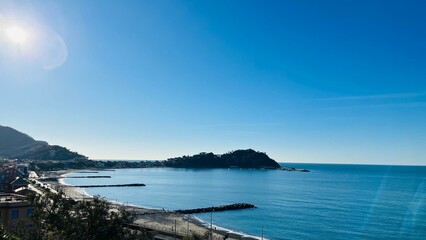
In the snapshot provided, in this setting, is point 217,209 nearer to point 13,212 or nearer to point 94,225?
point 13,212

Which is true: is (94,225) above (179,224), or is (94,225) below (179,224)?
above

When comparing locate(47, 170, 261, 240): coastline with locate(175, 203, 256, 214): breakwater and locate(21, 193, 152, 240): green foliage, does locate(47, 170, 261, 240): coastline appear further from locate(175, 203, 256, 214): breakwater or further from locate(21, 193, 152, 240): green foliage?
locate(21, 193, 152, 240): green foliage

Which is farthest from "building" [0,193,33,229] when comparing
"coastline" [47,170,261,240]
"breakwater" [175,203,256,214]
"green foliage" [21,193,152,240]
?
"breakwater" [175,203,256,214]

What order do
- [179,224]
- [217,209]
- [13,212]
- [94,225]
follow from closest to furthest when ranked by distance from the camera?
[94,225]
[13,212]
[179,224]
[217,209]

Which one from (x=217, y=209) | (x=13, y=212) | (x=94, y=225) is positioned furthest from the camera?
(x=217, y=209)

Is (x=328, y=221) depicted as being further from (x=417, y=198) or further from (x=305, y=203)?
(x=417, y=198)

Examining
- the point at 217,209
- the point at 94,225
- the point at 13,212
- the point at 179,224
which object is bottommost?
the point at 179,224

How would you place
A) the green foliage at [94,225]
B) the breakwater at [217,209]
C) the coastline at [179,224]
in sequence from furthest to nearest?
the breakwater at [217,209], the coastline at [179,224], the green foliage at [94,225]

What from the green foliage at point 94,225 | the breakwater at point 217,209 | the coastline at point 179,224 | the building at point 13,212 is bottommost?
the coastline at point 179,224

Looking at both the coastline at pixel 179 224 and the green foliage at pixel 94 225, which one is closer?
the green foliage at pixel 94 225

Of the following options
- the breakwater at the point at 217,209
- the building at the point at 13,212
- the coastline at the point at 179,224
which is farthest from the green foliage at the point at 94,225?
the breakwater at the point at 217,209

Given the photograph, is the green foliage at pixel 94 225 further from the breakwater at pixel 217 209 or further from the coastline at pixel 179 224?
the breakwater at pixel 217 209

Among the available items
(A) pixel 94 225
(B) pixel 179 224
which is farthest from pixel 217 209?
(A) pixel 94 225

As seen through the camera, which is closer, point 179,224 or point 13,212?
point 13,212
